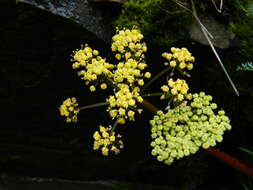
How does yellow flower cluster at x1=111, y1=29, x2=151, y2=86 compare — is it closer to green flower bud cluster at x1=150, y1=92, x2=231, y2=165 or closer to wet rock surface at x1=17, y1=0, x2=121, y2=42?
green flower bud cluster at x1=150, y1=92, x2=231, y2=165

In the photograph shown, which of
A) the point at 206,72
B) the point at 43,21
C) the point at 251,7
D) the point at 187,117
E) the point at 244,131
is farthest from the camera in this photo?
the point at 244,131

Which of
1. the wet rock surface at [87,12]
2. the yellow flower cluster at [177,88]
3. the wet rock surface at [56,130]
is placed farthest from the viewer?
the wet rock surface at [56,130]

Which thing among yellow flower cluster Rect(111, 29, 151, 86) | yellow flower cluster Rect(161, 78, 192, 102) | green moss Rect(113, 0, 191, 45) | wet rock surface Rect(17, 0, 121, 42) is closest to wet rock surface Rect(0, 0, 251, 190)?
wet rock surface Rect(17, 0, 121, 42)

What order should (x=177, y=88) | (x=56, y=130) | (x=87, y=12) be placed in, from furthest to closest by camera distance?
(x=56, y=130) → (x=87, y=12) → (x=177, y=88)

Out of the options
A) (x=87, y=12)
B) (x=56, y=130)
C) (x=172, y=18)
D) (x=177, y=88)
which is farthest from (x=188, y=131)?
(x=56, y=130)

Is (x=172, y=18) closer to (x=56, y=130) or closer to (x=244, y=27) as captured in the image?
(x=244, y=27)

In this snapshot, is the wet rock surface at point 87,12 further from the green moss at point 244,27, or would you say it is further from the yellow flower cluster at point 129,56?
the green moss at point 244,27

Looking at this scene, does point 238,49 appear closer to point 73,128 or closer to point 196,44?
point 196,44

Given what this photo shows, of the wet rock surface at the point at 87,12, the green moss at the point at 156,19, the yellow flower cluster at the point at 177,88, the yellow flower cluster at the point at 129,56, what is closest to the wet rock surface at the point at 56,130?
the wet rock surface at the point at 87,12

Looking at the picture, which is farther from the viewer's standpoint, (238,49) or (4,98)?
(4,98)

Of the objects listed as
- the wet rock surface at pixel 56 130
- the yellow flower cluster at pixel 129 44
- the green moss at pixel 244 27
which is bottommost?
the wet rock surface at pixel 56 130

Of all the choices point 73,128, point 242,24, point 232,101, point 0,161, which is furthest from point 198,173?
point 0,161
